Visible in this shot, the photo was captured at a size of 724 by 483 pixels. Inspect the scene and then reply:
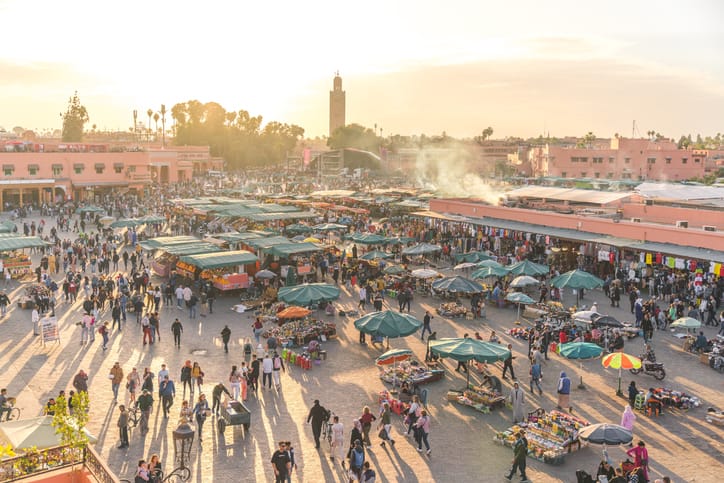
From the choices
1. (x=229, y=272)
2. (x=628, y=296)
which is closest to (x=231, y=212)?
(x=229, y=272)

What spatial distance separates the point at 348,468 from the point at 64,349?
10.6 m

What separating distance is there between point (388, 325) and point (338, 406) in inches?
116

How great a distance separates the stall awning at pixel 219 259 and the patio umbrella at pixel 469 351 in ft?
37.4

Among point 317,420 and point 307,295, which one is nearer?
point 317,420

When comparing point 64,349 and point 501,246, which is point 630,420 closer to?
point 64,349

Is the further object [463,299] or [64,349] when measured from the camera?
[463,299]

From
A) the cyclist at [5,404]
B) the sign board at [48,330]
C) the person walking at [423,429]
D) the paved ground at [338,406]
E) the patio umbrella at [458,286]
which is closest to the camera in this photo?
the paved ground at [338,406]

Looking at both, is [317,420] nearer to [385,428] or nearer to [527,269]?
[385,428]

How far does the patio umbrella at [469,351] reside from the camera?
A: 1429cm

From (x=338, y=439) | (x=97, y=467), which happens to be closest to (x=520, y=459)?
(x=338, y=439)

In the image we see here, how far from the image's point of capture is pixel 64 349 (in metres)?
18.1

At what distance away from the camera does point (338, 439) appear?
1191cm

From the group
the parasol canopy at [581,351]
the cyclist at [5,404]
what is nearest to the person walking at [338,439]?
the parasol canopy at [581,351]

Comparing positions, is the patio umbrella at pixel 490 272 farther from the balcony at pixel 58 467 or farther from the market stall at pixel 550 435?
the balcony at pixel 58 467
